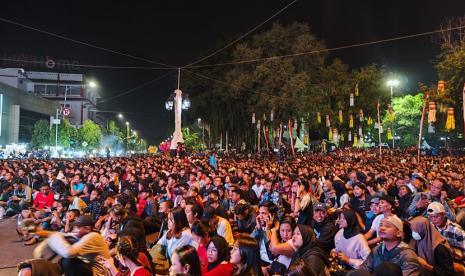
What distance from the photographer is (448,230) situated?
5332mm

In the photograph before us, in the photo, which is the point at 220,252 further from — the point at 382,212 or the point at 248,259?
the point at 382,212

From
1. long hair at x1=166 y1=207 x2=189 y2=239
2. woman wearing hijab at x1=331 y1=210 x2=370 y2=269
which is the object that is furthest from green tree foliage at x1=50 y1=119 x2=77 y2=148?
woman wearing hijab at x1=331 y1=210 x2=370 y2=269

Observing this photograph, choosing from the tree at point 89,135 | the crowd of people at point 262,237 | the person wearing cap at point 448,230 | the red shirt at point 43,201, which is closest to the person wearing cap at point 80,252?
the crowd of people at point 262,237

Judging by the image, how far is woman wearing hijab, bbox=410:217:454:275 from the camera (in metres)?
4.63

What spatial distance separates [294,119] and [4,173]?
24.0 m

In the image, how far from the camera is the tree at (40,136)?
46.5 meters

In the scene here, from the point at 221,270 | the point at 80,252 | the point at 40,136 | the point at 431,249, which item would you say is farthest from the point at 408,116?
the point at 80,252

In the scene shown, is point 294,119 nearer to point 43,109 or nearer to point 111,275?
point 111,275

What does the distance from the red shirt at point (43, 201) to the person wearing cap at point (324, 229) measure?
892 centimetres

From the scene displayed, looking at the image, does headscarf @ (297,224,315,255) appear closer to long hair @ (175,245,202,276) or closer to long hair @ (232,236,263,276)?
long hair @ (232,236,263,276)

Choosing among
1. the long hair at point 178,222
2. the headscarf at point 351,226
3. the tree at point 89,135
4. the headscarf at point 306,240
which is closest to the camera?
the headscarf at point 306,240

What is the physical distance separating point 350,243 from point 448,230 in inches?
48.5

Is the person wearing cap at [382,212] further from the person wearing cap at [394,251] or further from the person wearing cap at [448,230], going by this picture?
the person wearing cap at [394,251]

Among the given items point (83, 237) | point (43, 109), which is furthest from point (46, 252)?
point (43, 109)
